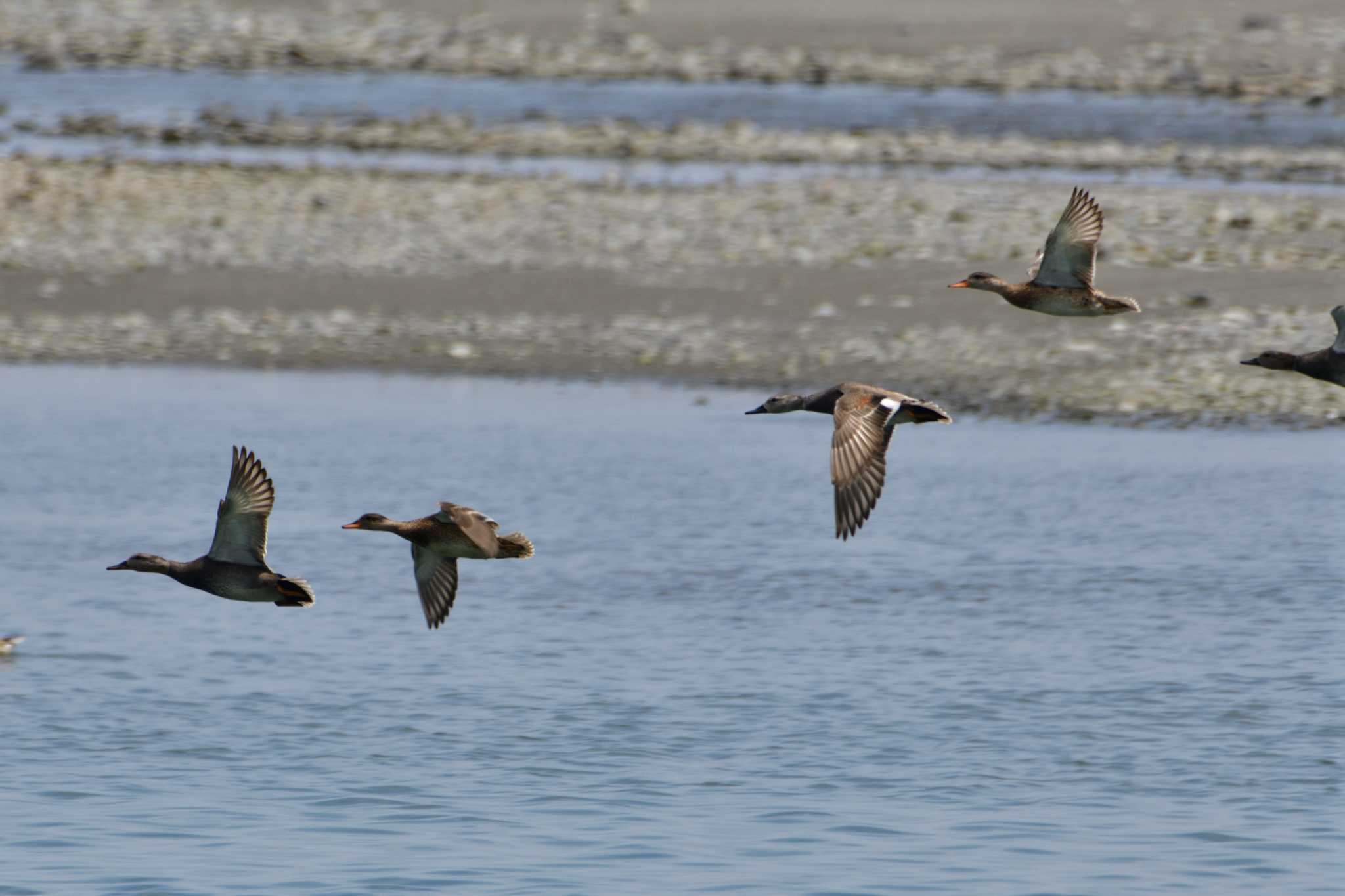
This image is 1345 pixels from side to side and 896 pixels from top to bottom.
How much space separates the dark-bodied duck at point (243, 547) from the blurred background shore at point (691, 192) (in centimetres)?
1276

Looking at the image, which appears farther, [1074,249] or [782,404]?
[782,404]

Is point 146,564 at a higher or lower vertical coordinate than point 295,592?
lower

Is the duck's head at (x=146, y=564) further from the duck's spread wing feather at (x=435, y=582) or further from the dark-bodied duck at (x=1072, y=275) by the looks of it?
the dark-bodied duck at (x=1072, y=275)

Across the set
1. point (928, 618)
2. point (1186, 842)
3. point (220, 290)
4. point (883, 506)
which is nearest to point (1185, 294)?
point (883, 506)

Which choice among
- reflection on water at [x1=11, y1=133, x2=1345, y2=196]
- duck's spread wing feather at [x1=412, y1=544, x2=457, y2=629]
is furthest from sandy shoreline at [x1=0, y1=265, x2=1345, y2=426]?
duck's spread wing feather at [x1=412, y1=544, x2=457, y2=629]

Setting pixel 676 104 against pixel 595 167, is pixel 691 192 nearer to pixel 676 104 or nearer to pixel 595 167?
pixel 595 167

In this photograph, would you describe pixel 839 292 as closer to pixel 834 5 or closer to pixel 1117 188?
pixel 1117 188

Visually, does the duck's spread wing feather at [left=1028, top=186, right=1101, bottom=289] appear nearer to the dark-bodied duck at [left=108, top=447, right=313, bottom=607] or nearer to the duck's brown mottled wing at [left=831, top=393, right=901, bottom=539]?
the duck's brown mottled wing at [left=831, top=393, right=901, bottom=539]

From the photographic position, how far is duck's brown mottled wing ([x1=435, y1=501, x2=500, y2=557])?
10406 millimetres

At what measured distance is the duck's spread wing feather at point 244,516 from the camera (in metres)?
10.6

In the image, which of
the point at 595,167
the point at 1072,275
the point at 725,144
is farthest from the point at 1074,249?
the point at 725,144

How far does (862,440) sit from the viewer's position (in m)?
11.1

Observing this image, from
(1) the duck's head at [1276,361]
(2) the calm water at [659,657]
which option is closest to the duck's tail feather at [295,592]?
(2) the calm water at [659,657]

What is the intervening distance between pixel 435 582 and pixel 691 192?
62.8 feet
